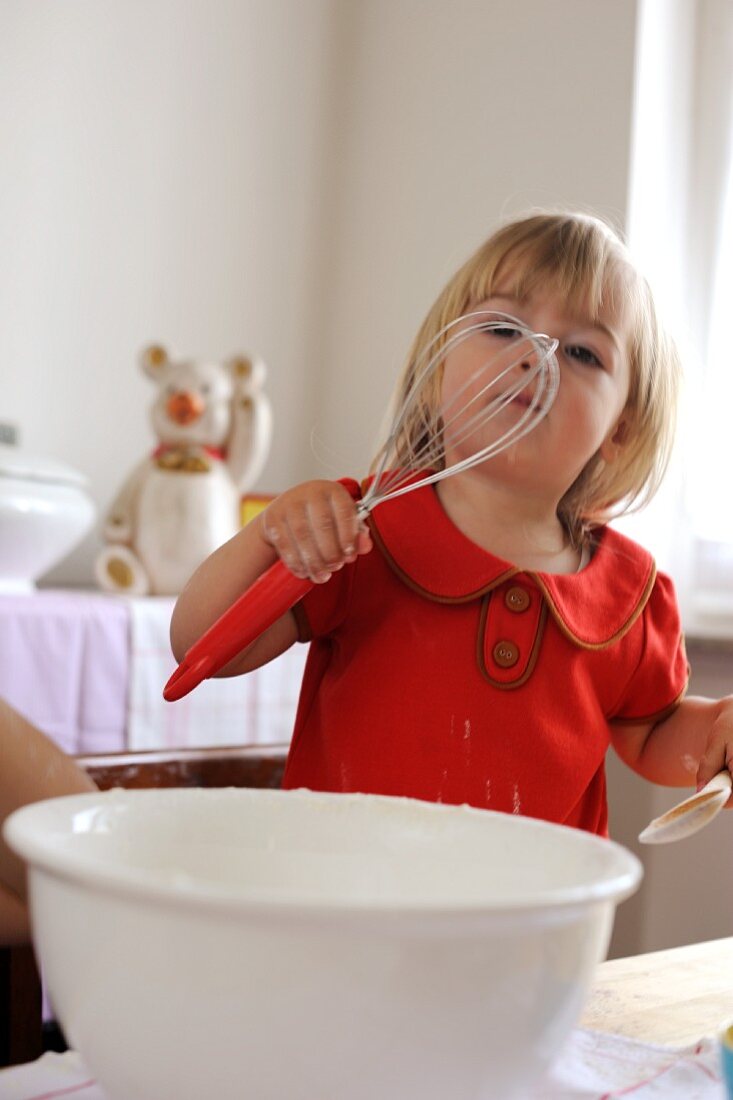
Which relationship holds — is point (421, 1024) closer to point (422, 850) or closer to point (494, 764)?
point (422, 850)

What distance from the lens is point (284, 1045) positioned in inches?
9.9

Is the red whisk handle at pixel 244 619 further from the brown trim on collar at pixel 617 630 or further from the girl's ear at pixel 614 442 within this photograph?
the girl's ear at pixel 614 442

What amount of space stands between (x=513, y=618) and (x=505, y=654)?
23 millimetres

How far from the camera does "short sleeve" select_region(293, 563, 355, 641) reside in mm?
716

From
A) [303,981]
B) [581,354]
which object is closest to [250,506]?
[581,354]

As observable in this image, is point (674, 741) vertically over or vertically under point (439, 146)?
under

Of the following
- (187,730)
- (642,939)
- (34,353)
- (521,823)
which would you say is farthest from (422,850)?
(34,353)

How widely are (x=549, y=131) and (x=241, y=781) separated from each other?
1.11m

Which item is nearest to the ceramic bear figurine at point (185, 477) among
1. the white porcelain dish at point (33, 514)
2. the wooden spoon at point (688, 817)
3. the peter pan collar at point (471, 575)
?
the white porcelain dish at point (33, 514)

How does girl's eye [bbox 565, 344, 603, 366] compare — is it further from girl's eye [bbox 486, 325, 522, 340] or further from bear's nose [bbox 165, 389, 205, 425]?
bear's nose [bbox 165, 389, 205, 425]

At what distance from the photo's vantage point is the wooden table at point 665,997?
47 cm

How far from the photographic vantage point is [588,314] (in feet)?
2.57

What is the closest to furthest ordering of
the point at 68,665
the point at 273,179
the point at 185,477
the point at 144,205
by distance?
the point at 68,665
the point at 185,477
the point at 144,205
the point at 273,179

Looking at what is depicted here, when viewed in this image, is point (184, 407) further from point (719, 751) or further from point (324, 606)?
point (719, 751)
